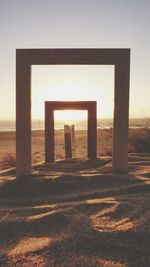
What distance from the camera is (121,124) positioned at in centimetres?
504

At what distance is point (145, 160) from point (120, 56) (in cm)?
183

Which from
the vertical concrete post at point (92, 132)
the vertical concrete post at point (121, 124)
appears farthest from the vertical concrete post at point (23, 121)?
the vertical concrete post at point (92, 132)

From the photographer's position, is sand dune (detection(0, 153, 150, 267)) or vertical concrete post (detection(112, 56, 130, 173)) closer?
sand dune (detection(0, 153, 150, 267))

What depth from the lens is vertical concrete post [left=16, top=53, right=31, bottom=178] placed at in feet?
16.3

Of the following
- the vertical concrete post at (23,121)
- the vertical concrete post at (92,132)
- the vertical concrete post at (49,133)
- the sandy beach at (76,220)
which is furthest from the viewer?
the vertical concrete post at (92,132)

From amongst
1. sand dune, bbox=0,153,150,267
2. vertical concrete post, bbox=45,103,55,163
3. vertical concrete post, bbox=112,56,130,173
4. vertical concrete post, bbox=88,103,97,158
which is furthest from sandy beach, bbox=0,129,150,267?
vertical concrete post, bbox=88,103,97,158

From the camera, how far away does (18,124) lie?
4980mm

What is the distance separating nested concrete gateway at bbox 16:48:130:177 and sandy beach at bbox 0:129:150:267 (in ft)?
1.00

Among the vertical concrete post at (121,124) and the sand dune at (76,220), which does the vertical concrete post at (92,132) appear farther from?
the sand dune at (76,220)

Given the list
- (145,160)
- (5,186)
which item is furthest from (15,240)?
(145,160)

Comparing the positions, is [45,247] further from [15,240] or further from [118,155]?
[118,155]

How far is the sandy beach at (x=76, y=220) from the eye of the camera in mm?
2379

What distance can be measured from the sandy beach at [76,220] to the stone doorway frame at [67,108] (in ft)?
6.96

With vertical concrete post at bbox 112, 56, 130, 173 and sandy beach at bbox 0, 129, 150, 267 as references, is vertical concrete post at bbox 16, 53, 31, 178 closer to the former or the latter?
sandy beach at bbox 0, 129, 150, 267
